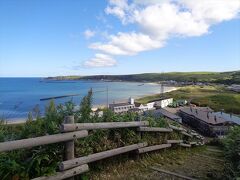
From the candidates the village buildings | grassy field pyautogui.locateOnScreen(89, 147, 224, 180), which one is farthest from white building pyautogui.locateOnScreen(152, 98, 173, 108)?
grassy field pyautogui.locateOnScreen(89, 147, 224, 180)

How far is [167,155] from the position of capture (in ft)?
27.6

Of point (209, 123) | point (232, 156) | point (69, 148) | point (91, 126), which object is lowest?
point (209, 123)

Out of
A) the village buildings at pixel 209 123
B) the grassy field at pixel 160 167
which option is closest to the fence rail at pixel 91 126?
the grassy field at pixel 160 167

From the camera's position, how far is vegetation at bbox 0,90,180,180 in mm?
4602

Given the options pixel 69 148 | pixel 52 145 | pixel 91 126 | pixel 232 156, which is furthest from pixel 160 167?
pixel 52 145

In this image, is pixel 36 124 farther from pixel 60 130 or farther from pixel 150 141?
pixel 150 141

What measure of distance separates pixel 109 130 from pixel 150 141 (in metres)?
1.74

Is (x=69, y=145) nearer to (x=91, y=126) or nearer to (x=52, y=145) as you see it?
(x=52, y=145)

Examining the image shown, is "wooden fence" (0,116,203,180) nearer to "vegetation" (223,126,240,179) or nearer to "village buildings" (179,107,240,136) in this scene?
"vegetation" (223,126,240,179)

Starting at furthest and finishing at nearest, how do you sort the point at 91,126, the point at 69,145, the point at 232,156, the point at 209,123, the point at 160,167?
the point at 209,123
the point at 160,167
the point at 232,156
the point at 91,126
the point at 69,145

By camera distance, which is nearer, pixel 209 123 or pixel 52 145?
pixel 52 145

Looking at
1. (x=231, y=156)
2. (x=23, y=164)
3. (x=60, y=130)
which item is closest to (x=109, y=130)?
(x=60, y=130)

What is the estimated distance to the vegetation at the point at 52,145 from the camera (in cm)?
460

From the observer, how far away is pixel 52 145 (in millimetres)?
5094
